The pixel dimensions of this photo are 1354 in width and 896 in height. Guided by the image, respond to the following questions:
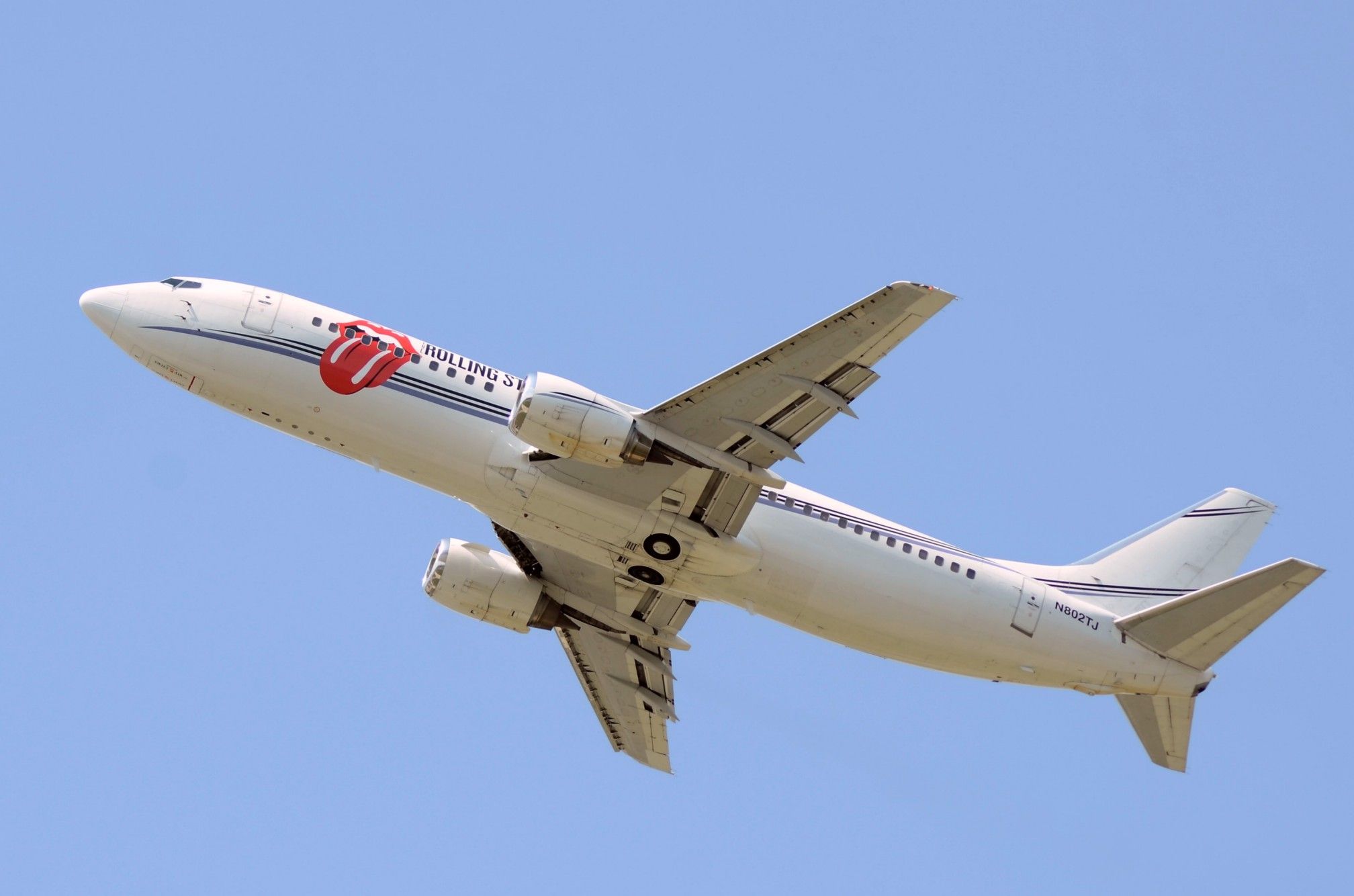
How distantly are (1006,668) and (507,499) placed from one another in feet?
45.2

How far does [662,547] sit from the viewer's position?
3697 cm

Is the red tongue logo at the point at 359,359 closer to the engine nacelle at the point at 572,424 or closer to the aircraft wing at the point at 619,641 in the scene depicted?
the engine nacelle at the point at 572,424

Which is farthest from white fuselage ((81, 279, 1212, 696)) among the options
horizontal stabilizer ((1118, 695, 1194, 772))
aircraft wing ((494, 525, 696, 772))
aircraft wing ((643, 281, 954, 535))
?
aircraft wing ((494, 525, 696, 772))

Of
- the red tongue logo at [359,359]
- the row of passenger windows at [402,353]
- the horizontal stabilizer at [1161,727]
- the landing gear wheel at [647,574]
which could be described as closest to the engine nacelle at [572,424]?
the row of passenger windows at [402,353]

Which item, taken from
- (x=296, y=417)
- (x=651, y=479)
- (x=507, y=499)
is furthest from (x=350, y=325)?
(x=651, y=479)

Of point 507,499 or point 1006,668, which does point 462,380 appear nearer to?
point 507,499

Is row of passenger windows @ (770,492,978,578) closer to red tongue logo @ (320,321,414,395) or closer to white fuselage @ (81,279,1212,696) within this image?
white fuselage @ (81,279,1212,696)

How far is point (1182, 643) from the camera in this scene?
38562 millimetres


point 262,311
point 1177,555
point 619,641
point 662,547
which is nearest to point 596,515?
point 662,547

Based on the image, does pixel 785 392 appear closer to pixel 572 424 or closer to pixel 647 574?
pixel 572 424

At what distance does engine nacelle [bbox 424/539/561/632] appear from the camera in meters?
42.4

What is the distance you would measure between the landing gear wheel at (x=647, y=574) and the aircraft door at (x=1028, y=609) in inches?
362

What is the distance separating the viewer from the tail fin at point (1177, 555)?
134 feet

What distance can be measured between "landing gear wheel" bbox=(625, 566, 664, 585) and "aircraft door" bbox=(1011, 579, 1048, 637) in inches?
362
